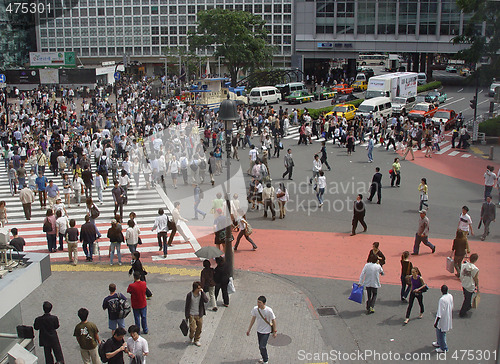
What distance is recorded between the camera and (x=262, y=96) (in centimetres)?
5219

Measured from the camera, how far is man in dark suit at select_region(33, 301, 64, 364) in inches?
394

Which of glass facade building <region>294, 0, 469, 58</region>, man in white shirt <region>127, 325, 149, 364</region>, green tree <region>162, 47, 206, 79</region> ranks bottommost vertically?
man in white shirt <region>127, 325, 149, 364</region>

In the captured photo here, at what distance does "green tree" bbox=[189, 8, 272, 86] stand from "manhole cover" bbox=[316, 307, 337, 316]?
55.9 metres

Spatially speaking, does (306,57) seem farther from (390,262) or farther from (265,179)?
(390,262)

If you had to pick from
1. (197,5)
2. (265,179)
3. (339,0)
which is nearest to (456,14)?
(339,0)

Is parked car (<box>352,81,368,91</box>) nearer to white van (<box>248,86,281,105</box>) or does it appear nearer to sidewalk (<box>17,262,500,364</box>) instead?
white van (<box>248,86,281,105</box>)

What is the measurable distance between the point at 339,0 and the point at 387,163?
4719cm

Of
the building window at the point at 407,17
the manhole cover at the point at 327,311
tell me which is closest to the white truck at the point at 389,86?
the building window at the point at 407,17

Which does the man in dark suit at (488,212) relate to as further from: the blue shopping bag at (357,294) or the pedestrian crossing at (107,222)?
the pedestrian crossing at (107,222)

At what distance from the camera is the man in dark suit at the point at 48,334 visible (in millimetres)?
10016

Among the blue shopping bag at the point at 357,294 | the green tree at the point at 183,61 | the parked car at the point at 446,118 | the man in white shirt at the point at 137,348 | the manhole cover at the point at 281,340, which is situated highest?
the green tree at the point at 183,61

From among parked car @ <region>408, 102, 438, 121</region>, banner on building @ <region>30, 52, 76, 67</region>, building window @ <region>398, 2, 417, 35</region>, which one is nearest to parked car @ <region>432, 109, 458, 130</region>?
parked car @ <region>408, 102, 438, 121</region>

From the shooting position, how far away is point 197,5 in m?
88.3

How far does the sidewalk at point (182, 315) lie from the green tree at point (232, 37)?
176 feet
